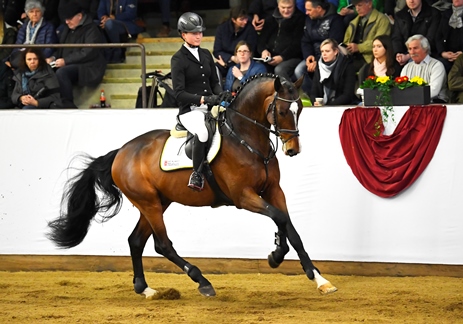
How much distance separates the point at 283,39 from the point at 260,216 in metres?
2.89

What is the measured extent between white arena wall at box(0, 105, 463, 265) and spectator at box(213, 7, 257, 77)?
2.53 meters

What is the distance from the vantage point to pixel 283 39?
1261 cm

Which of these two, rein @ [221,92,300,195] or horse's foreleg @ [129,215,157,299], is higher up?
rein @ [221,92,300,195]

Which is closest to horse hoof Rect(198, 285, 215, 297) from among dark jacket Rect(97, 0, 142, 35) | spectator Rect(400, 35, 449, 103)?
spectator Rect(400, 35, 449, 103)

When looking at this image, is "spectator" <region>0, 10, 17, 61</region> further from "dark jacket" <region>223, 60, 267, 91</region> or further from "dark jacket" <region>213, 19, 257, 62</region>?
"dark jacket" <region>223, 60, 267, 91</region>

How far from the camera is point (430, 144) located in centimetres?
1015

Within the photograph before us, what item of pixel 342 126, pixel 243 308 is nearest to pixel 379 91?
pixel 342 126

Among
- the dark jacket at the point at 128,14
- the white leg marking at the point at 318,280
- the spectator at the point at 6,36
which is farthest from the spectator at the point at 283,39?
the white leg marking at the point at 318,280

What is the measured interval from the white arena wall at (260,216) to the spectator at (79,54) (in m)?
1.83

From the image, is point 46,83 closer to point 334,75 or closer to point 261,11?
point 261,11

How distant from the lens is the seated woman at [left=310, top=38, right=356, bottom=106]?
11406 mm

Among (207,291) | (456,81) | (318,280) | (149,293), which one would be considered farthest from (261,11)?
(318,280)

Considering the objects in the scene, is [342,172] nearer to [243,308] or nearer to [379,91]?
[379,91]

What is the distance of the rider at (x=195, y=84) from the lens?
8.98 meters
